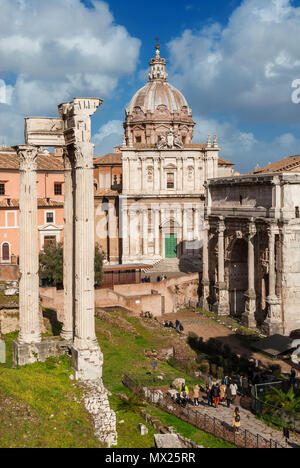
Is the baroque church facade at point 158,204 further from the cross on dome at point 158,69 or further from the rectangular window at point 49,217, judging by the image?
the cross on dome at point 158,69

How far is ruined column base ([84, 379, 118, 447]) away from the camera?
14.5m

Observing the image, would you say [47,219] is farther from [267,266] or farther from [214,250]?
[267,266]

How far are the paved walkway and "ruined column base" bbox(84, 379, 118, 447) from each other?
548 centimetres

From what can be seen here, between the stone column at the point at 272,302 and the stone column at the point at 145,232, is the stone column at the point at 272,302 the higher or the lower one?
the lower one

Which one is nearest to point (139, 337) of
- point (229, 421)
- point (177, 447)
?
point (229, 421)

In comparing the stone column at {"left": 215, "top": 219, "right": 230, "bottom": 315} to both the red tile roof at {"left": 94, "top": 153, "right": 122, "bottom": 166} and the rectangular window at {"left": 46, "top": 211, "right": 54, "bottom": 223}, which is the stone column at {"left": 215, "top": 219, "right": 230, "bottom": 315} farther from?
the red tile roof at {"left": 94, "top": 153, "right": 122, "bottom": 166}

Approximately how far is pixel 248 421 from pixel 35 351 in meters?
8.44

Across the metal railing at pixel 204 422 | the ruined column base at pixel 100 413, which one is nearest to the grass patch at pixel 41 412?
the ruined column base at pixel 100 413

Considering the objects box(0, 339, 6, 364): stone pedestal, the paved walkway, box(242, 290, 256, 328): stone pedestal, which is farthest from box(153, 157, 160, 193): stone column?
box(0, 339, 6, 364): stone pedestal

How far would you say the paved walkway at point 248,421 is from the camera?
1805 cm

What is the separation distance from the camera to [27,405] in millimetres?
14750

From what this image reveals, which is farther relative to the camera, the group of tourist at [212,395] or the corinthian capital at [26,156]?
the group of tourist at [212,395]
